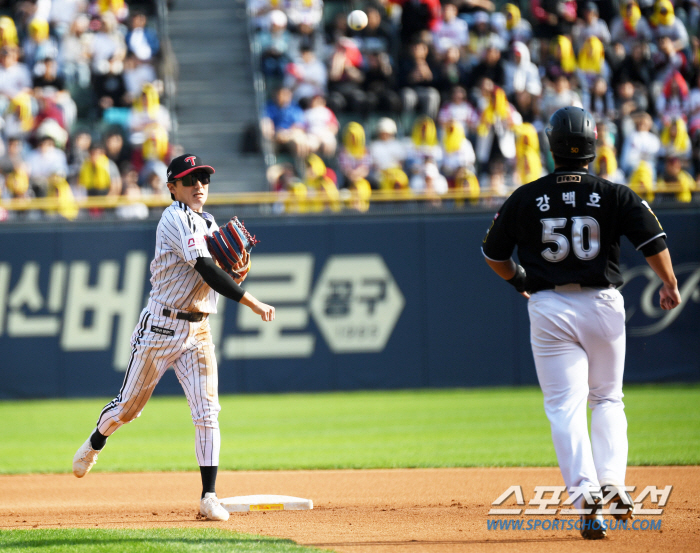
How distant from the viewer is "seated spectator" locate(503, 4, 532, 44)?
17.2 metres

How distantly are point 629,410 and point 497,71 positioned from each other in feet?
24.6

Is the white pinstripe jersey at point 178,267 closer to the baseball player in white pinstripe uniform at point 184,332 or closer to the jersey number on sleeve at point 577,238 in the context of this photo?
the baseball player in white pinstripe uniform at point 184,332

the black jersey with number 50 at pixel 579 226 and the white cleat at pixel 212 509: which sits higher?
the black jersey with number 50 at pixel 579 226

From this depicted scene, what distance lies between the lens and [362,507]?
19.5 ft

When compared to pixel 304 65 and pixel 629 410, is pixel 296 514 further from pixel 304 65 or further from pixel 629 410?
pixel 304 65

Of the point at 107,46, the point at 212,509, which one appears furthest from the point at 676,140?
the point at 212,509

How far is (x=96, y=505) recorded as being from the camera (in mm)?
6285

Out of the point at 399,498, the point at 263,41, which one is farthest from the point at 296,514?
the point at 263,41

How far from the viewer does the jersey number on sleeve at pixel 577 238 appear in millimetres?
4539

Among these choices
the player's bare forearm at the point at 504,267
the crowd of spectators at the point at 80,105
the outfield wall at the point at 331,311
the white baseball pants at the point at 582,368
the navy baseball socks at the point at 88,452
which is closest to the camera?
the white baseball pants at the point at 582,368

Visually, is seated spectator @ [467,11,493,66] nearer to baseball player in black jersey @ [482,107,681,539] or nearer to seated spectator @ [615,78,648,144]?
seated spectator @ [615,78,648,144]

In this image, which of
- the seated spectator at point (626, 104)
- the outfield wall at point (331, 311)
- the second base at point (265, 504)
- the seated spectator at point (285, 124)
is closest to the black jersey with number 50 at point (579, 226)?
the second base at point (265, 504)

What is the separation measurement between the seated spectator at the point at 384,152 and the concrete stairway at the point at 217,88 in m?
2.08

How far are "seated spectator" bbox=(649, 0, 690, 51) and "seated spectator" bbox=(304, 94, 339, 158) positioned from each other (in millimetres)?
6164
